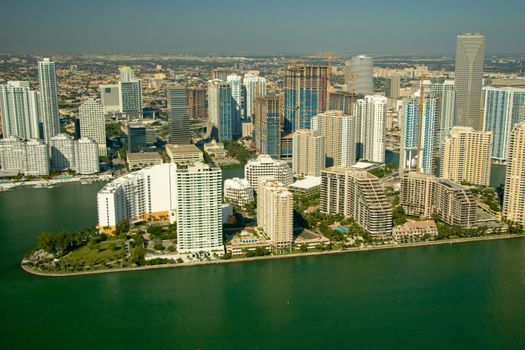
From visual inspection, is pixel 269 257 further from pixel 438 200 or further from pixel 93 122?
pixel 93 122

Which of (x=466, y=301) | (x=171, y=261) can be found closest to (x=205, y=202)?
(x=171, y=261)

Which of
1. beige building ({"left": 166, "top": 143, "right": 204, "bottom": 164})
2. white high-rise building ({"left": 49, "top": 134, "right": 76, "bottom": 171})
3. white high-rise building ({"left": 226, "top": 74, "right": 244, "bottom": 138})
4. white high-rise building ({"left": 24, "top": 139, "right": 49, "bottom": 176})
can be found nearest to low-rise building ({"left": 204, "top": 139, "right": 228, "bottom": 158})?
beige building ({"left": 166, "top": 143, "right": 204, "bottom": 164})

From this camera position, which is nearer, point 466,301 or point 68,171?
point 466,301

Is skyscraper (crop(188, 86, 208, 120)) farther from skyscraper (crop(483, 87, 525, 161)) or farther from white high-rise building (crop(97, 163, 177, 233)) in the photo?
white high-rise building (crop(97, 163, 177, 233))

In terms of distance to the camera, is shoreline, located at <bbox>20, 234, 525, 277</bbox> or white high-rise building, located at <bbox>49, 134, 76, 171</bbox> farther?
white high-rise building, located at <bbox>49, 134, 76, 171</bbox>

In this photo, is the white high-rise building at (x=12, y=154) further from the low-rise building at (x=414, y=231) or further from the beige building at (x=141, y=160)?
the low-rise building at (x=414, y=231)

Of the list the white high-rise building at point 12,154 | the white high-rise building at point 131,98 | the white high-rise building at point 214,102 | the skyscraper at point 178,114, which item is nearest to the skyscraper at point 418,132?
the skyscraper at point 178,114

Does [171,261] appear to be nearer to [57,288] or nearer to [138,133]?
[57,288]
